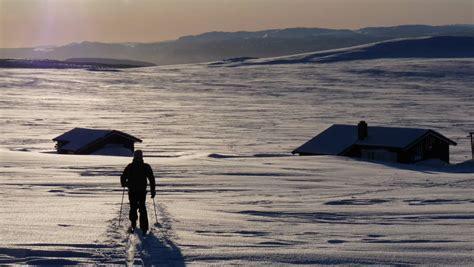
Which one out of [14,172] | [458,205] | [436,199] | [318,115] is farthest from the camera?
[318,115]

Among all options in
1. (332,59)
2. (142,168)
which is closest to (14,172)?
(142,168)

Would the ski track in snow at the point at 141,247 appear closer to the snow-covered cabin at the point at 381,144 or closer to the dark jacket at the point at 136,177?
the dark jacket at the point at 136,177

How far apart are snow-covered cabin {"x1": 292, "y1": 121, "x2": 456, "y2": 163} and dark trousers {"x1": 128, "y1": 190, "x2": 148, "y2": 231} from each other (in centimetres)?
2412

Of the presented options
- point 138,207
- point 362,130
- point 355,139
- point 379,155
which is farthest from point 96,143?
point 138,207

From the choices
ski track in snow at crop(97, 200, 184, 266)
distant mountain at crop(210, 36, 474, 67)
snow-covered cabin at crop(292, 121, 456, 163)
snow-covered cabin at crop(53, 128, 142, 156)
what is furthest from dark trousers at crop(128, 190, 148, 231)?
distant mountain at crop(210, 36, 474, 67)

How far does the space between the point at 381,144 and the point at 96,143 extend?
14.3 metres

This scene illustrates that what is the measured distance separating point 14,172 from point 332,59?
4629 inches

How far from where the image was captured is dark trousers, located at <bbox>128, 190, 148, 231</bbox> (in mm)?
10329

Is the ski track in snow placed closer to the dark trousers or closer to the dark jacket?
the dark trousers

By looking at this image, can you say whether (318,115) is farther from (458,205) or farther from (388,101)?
(458,205)

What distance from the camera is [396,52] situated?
141 m

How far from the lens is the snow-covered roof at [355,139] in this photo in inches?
1342

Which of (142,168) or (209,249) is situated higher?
(142,168)

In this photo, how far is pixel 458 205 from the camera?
1441 cm
